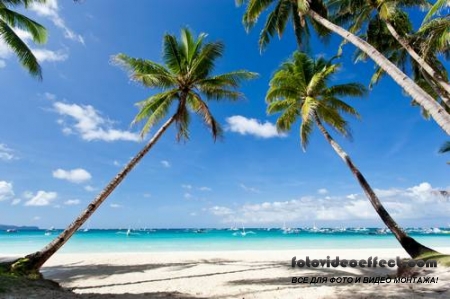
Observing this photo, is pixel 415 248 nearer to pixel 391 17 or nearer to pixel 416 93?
pixel 416 93

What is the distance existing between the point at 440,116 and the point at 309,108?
678 centimetres

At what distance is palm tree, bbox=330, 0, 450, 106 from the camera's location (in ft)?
34.6

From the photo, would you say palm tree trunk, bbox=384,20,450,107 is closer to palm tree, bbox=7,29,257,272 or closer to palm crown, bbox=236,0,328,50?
palm crown, bbox=236,0,328,50

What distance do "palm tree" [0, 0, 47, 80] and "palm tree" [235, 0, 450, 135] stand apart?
841 centimetres

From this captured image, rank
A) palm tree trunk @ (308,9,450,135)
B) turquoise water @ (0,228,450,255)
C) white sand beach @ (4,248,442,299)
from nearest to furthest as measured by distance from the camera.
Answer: palm tree trunk @ (308,9,450,135) → white sand beach @ (4,248,442,299) → turquoise water @ (0,228,450,255)

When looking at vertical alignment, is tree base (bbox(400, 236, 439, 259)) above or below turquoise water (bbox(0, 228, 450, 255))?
above

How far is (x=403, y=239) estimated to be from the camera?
9.86 meters

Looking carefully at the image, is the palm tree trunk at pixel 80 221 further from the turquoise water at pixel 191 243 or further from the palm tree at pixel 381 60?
the turquoise water at pixel 191 243

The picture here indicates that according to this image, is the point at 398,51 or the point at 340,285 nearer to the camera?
the point at 340,285

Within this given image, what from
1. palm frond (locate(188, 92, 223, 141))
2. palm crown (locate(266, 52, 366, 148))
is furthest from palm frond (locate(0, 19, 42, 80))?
palm crown (locate(266, 52, 366, 148))

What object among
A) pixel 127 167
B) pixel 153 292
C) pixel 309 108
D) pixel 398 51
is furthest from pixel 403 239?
pixel 398 51

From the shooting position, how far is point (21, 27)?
35.3 feet

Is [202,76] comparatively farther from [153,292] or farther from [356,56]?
[356,56]

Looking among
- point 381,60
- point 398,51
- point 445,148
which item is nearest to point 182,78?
point 381,60
